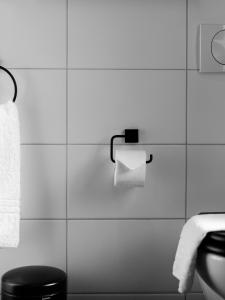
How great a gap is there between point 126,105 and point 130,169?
0.29 metres

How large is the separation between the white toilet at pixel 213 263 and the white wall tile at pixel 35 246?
592mm

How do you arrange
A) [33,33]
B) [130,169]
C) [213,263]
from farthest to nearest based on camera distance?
[33,33], [130,169], [213,263]

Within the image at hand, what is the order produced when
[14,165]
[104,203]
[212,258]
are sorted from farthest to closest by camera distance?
1. [104,203]
2. [14,165]
3. [212,258]

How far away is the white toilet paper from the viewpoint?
5.37ft

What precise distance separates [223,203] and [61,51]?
0.88m

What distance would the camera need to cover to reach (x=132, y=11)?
5.82 feet

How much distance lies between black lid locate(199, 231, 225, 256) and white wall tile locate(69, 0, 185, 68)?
2.35 feet

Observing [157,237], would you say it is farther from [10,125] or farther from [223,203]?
[10,125]

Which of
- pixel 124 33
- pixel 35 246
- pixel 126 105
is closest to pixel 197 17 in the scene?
pixel 124 33

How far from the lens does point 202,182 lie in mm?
1800

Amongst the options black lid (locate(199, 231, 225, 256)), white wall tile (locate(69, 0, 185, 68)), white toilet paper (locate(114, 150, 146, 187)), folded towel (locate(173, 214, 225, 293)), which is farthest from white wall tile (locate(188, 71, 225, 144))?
black lid (locate(199, 231, 225, 256))

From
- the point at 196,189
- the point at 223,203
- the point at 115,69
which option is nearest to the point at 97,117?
the point at 115,69

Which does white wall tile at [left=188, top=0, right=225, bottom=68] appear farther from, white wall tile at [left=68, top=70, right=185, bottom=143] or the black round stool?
the black round stool

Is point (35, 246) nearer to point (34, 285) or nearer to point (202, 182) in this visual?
point (34, 285)
